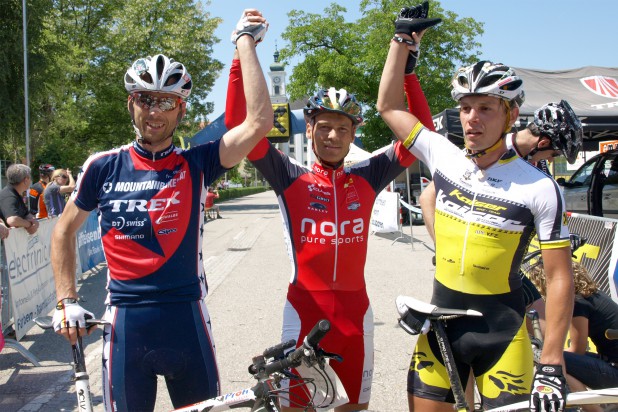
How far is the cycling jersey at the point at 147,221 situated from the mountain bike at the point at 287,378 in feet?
1.83

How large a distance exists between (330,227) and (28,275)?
509 centimetres

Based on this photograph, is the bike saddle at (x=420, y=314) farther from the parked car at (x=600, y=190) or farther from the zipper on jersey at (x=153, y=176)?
the parked car at (x=600, y=190)

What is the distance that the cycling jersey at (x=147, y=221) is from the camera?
2395 mm

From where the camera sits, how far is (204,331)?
2.44 m

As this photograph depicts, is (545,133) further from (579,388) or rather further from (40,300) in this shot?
(40,300)

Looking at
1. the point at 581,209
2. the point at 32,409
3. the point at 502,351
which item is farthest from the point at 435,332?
the point at 581,209

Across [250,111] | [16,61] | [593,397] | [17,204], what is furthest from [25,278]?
[16,61]

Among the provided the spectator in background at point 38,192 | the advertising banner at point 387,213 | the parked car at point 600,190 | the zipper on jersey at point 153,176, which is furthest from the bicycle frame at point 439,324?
the advertising banner at point 387,213

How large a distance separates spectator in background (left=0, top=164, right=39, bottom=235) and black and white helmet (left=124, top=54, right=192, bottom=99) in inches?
201

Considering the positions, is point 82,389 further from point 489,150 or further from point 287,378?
point 489,150

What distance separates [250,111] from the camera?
251cm

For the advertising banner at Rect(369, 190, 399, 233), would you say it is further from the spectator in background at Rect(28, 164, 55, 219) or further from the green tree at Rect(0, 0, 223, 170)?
the green tree at Rect(0, 0, 223, 170)

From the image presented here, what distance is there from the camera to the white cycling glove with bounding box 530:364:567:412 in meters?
2.06

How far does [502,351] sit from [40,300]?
6109mm
